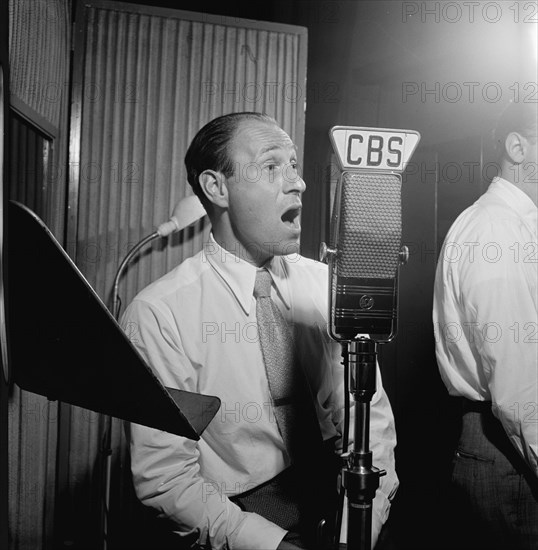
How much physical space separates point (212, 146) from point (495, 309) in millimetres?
706

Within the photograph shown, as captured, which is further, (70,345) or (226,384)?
(226,384)

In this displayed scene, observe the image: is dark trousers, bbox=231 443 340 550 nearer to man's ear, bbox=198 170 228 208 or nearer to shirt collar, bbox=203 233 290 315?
shirt collar, bbox=203 233 290 315

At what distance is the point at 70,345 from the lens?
57cm

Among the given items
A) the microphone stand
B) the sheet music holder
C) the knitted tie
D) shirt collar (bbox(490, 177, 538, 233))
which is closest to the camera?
the sheet music holder

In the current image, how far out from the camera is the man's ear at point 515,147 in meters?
1.30

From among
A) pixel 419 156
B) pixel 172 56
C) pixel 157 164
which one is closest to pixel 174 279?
pixel 157 164

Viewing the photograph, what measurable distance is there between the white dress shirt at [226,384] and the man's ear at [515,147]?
0.51 meters

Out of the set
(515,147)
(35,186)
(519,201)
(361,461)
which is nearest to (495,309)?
(519,201)

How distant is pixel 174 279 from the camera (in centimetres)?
120

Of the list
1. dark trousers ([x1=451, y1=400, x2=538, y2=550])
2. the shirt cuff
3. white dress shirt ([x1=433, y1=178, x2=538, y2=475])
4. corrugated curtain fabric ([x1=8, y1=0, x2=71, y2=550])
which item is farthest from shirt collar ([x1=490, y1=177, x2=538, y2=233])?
corrugated curtain fabric ([x1=8, y1=0, x2=71, y2=550])

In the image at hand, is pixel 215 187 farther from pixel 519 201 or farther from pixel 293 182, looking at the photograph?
pixel 519 201

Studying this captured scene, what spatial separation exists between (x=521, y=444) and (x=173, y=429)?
93cm

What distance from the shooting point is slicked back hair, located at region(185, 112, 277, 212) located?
47.3 inches

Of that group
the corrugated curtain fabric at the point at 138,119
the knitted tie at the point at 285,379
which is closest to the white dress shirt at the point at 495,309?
the knitted tie at the point at 285,379
